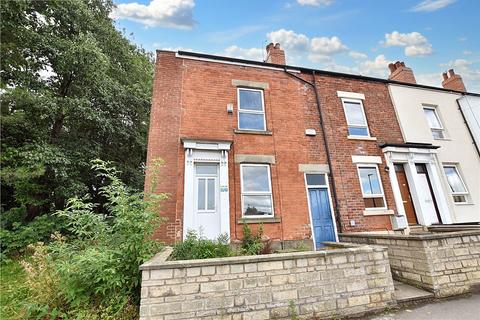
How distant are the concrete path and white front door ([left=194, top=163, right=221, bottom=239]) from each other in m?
4.78

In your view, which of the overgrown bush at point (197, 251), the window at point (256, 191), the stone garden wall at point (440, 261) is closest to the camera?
the stone garden wall at point (440, 261)

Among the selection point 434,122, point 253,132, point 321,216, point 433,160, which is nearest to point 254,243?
point 321,216

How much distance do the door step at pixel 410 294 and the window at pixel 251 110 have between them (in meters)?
6.51

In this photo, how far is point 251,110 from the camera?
30.0 feet

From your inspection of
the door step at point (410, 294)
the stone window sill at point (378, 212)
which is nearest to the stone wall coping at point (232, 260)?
the door step at point (410, 294)

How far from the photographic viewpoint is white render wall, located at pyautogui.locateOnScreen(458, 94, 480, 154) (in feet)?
37.4

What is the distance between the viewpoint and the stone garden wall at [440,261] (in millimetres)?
4859

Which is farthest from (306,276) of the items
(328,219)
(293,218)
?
(328,219)

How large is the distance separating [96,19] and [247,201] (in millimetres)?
13936

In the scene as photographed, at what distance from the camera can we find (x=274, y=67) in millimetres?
9906

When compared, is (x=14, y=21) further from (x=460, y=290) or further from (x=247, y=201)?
(x=460, y=290)

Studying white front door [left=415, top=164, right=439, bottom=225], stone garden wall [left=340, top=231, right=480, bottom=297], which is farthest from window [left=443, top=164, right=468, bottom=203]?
stone garden wall [left=340, top=231, right=480, bottom=297]

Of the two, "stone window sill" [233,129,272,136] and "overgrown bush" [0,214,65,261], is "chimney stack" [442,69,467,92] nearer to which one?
A: "stone window sill" [233,129,272,136]

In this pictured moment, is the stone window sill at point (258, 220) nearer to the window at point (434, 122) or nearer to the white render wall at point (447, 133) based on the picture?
the white render wall at point (447, 133)
